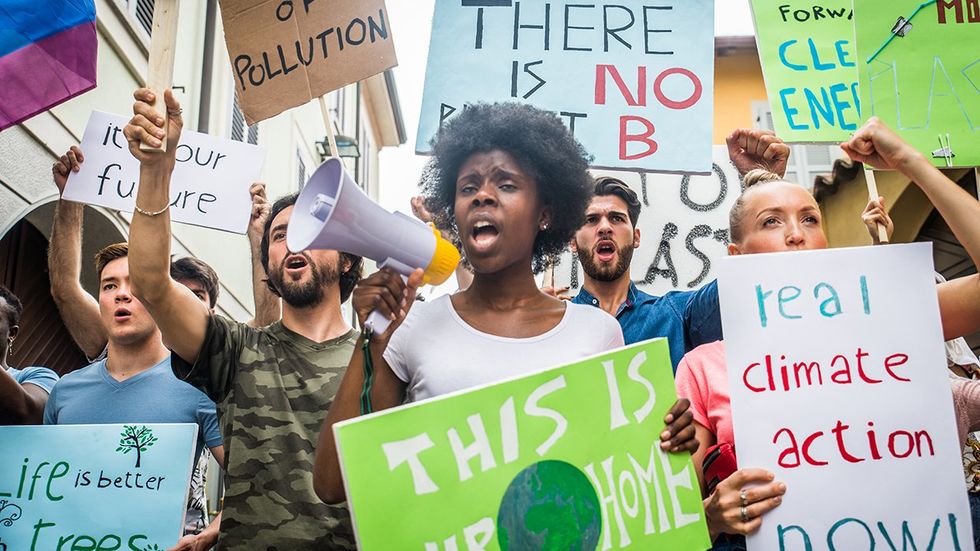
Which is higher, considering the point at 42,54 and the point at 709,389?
the point at 42,54

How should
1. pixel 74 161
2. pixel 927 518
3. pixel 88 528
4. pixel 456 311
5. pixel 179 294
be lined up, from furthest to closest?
pixel 74 161 → pixel 88 528 → pixel 179 294 → pixel 456 311 → pixel 927 518

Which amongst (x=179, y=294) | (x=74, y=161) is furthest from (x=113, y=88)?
(x=179, y=294)

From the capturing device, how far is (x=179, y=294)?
2465 mm

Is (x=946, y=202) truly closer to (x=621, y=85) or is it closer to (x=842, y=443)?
(x=842, y=443)

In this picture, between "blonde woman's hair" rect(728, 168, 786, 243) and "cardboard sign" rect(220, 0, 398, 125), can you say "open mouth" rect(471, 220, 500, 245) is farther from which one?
"cardboard sign" rect(220, 0, 398, 125)

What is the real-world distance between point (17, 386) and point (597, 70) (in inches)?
100

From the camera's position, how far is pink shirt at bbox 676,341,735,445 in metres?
2.26

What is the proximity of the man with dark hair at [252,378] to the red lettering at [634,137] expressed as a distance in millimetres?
1288

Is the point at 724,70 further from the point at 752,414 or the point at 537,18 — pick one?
the point at 752,414

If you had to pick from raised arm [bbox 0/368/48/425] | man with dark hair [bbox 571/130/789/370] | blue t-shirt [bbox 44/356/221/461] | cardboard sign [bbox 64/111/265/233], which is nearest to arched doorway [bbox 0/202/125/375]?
cardboard sign [bbox 64/111/265/233]

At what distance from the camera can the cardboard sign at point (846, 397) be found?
78.8 inches

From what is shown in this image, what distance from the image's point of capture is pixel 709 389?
2338 millimetres

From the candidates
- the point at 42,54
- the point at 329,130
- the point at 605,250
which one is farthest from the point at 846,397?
the point at 42,54

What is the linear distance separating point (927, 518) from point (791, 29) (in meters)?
1.95
